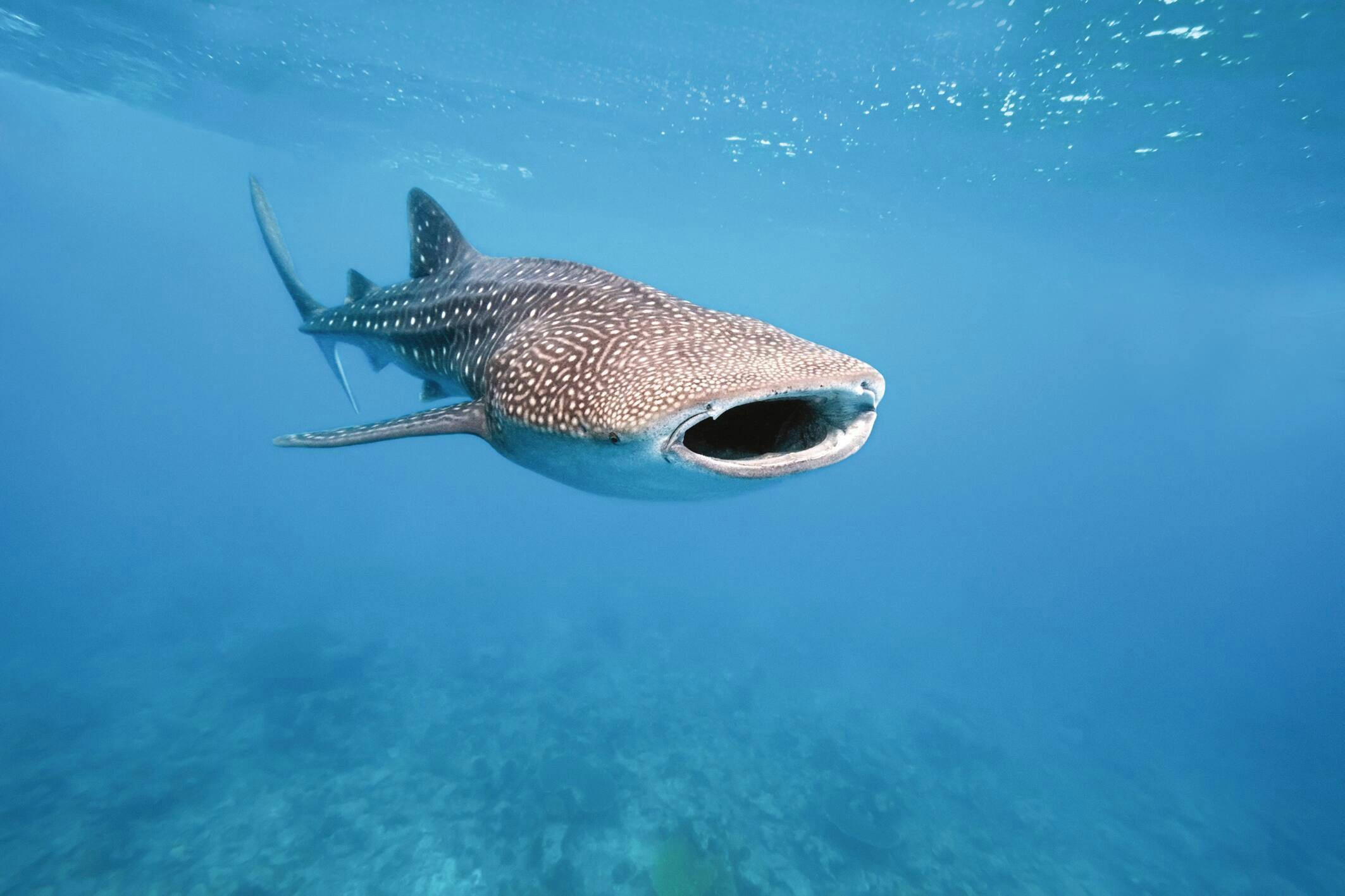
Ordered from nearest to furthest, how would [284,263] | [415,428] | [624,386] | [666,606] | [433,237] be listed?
[624,386] → [415,428] → [433,237] → [284,263] → [666,606]

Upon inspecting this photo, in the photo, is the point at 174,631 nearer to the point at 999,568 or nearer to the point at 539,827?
the point at 539,827

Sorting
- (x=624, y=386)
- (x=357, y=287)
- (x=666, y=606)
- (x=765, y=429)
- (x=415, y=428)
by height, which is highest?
(x=357, y=287)

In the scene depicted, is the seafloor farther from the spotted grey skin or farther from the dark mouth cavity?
the dark mouth cavity

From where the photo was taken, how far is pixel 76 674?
1662cm

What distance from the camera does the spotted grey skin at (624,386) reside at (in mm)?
1950

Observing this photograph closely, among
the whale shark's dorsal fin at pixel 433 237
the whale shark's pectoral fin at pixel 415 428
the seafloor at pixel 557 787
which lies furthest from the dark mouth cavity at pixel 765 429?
the seafloor at pixel 557 787

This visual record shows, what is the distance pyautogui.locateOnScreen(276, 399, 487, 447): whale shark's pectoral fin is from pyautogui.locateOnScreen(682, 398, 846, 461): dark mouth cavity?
1.34m

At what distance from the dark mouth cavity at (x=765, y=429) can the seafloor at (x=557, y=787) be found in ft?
29.4

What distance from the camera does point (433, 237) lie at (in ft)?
18.2

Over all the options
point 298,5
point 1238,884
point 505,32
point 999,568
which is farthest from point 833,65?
point 999,568

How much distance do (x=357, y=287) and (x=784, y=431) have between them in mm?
5853

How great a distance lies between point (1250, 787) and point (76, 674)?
37.5 m

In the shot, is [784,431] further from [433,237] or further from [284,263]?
[284,263]

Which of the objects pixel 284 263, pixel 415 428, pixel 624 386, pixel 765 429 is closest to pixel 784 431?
pixel 765 429
